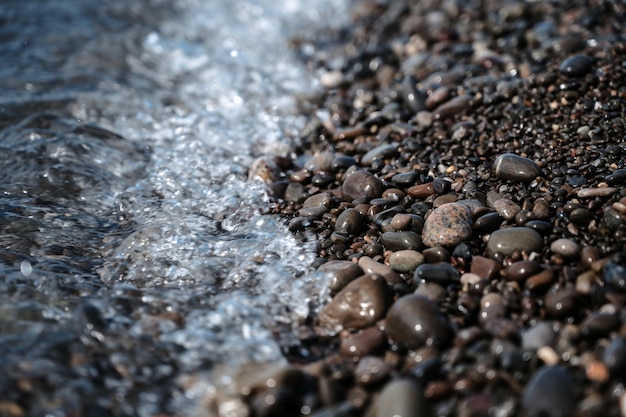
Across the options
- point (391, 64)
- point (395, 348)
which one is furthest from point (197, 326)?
point (391, 64)

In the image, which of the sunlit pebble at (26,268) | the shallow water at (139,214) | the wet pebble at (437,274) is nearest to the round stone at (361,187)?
the shallow water at (139,214)

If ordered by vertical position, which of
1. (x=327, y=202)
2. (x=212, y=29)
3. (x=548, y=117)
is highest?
(x=548, y=117)

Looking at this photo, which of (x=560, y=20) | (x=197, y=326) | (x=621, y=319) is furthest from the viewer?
(x=560, y=20)

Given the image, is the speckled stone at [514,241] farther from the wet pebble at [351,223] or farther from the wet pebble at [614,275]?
the wet pebble at [351,223]

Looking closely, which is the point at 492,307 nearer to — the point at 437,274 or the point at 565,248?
the point at 437,274

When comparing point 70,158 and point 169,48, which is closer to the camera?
point 70,158

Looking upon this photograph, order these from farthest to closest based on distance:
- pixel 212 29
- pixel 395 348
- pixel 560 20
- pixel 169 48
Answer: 1. pixel 212 29
2. pixel 169 48
3. pixel 560 20
4. pixel 395 348

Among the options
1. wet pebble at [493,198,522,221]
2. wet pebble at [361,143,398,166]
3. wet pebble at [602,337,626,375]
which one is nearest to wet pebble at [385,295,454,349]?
wet pebble at [602,337,626,375]

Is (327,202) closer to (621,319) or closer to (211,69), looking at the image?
(621,319)
